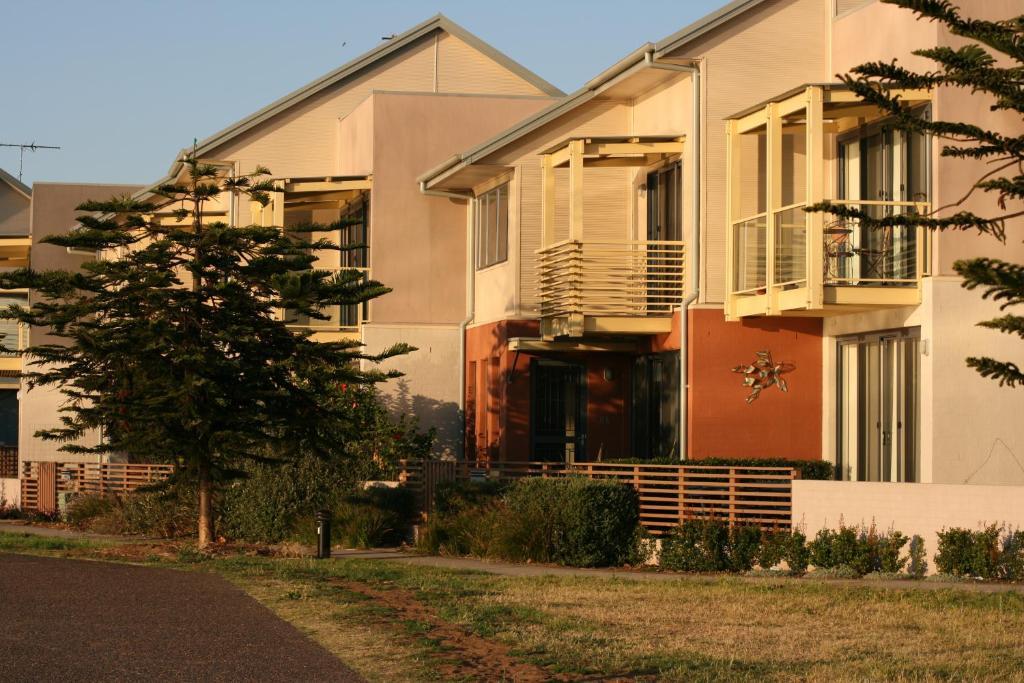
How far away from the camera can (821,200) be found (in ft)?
63.8

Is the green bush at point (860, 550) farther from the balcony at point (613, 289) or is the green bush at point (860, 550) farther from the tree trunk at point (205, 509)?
the tree trunk at point (205, 509)

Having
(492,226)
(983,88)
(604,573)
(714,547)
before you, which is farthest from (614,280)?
(983,88)

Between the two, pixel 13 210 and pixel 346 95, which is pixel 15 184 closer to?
pixel 13 210

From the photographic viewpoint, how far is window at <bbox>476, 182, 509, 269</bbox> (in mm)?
26766

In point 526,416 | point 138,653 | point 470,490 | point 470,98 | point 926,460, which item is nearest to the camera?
point 138,653

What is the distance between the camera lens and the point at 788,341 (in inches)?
872

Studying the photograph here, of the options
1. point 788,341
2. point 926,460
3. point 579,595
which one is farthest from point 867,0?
point 579,595

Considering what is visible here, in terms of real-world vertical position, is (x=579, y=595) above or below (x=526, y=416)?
below

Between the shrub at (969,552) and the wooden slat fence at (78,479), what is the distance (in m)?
15.1

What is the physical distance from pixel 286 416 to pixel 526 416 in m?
6.49

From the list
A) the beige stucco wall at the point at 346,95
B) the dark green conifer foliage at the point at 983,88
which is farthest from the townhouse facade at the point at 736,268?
the dark green conifer foliage at the point at 983,88

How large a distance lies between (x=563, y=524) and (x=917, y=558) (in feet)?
14.4

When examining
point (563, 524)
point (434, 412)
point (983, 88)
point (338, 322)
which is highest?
point (338, 322)

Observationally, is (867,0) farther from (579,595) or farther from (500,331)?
(579,595)
